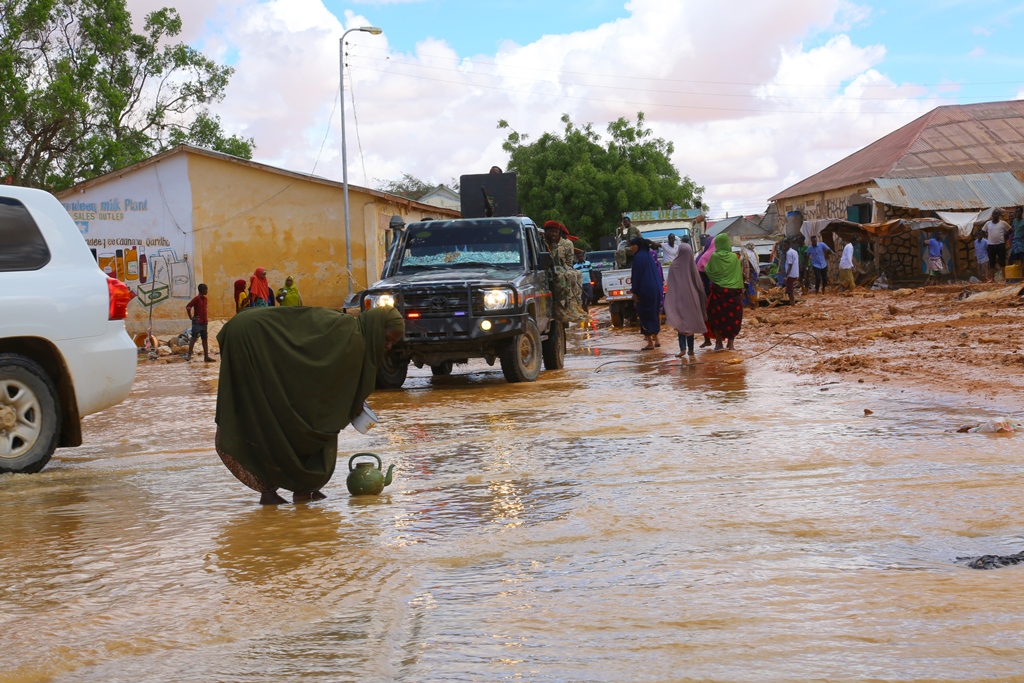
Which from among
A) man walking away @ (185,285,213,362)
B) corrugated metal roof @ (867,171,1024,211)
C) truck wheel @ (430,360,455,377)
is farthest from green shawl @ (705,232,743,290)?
corrugated metal roof @ (867,171,1024,211)

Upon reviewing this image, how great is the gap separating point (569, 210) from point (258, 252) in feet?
86.4

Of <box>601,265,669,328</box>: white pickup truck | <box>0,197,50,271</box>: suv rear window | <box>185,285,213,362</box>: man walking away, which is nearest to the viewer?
Answer: <box>0,197,50,271</box>: suv rear window

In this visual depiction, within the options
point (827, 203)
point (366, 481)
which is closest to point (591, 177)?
point (827, 203)

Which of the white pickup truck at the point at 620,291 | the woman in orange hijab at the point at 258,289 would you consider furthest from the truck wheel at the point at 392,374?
the white pickup truck at the point at 620,291

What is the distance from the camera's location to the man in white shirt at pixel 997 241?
29406 mm

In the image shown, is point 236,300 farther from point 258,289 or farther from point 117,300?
point 117,300

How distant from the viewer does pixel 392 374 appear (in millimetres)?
12836

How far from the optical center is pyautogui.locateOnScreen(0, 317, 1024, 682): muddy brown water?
11.8 ft

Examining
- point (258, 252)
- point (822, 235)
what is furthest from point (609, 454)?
point (822, 235)

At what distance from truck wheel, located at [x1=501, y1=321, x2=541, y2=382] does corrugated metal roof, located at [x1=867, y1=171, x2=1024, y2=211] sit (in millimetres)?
24908

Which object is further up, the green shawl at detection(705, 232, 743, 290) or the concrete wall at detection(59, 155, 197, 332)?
the concrete wall at detection(59, 155, 197, 332)

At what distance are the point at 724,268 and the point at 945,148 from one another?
27.9 metres

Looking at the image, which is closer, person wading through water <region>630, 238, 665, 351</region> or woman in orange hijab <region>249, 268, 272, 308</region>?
person wading through water <region>630, 238, 665, 351</region>

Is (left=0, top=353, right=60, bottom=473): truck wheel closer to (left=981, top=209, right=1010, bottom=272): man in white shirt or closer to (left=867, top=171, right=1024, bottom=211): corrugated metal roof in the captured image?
(left=981, top=209, right=1010, bottom=272): man in white shirt
